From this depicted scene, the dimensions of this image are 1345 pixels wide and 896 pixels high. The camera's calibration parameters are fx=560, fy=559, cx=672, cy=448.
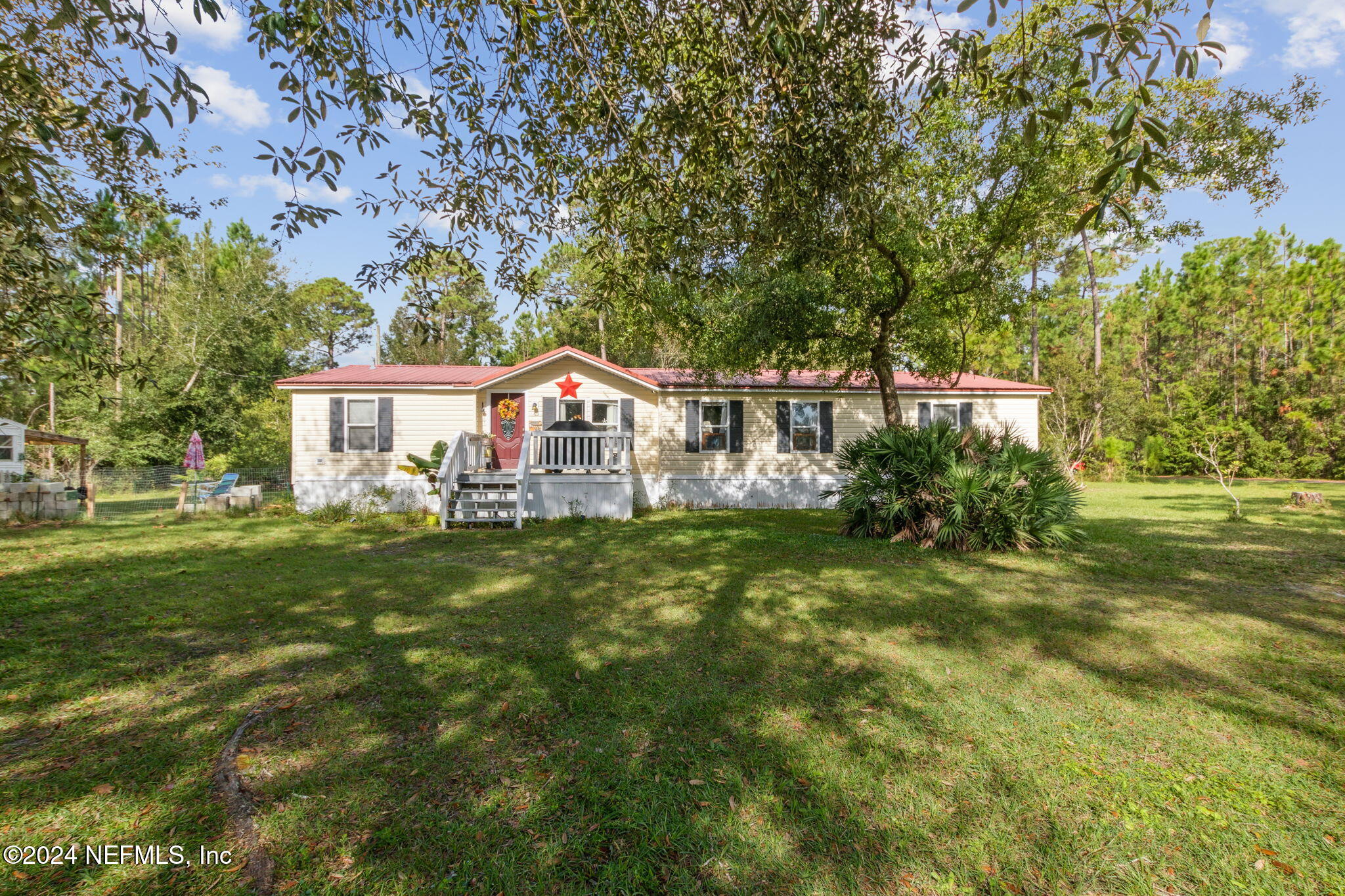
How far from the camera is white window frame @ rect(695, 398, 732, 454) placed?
52.2 ft

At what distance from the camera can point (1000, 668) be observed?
14.5 ft

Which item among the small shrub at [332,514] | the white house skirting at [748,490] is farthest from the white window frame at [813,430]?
the small shrub at [332,514]

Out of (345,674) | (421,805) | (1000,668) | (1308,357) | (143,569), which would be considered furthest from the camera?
(1308,357)

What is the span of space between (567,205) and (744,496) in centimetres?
1194

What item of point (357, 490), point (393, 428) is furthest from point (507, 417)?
point (357, 490)

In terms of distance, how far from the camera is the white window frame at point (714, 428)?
1591 cm

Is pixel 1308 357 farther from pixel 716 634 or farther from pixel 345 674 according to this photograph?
pixel 345 674

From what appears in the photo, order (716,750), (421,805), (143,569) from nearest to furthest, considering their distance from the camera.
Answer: (421,805) → (716,750) → (143,569)

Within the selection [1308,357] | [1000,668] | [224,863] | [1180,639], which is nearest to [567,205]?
[224,863]

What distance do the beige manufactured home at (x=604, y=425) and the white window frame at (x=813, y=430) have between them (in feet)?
0.11

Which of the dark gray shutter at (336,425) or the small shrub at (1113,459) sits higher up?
the dark gray shutter at (336,425)

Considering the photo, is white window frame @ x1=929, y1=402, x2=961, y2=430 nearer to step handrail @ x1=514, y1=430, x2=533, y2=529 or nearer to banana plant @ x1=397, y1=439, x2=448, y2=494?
step handrail @ x1=514, y1=430, x2=533, y2=529

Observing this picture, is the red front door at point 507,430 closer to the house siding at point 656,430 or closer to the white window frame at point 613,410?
the house siding at point 656,430

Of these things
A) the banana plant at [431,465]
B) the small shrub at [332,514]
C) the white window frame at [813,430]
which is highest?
the white window frame at [813,430]
